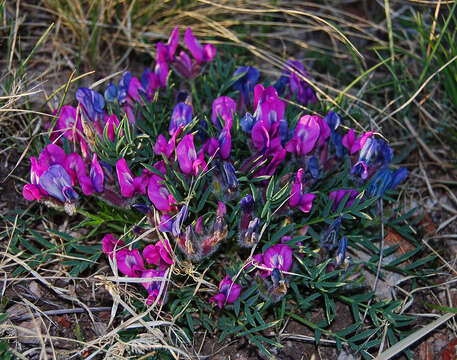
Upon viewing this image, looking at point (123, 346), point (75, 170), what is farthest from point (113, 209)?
point (123, 346)

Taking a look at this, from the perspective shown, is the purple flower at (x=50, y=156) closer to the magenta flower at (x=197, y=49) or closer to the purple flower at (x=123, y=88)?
the purple flower at (x=123, y=88)

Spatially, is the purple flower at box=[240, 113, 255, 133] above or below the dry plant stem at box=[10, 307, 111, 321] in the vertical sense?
above

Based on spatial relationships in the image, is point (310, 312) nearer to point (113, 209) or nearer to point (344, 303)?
point (344, 303)

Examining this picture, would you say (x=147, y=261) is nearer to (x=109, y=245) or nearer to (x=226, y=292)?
(x=109, y=245)

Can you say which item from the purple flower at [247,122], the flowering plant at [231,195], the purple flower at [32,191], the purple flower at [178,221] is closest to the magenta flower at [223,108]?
the flowering plant at [231,195]

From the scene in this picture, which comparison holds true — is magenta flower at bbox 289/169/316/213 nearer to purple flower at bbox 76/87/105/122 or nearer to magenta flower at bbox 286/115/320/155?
magenta flower at bbox 286/115/320/155

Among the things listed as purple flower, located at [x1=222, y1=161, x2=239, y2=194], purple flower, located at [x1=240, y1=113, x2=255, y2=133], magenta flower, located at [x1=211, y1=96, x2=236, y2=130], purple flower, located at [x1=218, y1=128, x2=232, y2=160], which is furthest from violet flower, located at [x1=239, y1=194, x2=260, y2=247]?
magenta flower, located at [x1=211, y1=96, x2=236, y2=130]

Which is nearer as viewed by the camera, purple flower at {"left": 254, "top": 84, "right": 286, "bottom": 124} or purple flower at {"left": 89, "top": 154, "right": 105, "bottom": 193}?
purple flower at {"left": 89, "top": 154, "right": 105, "bottom": 193}
